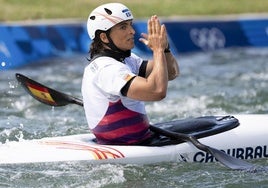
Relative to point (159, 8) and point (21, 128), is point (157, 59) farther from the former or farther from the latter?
point (159, 8)

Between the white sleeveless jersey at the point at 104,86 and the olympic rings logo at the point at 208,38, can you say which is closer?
the white sleeveless jersey at the point at 104,86

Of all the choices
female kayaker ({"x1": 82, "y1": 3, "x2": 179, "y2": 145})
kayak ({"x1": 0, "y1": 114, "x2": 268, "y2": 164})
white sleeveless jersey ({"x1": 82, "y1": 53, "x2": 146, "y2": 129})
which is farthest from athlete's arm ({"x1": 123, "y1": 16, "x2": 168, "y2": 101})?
kayak ({"x1": 0, "y1": 114, "x2": 268, "y2": 164})

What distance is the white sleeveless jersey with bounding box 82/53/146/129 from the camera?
598 cm

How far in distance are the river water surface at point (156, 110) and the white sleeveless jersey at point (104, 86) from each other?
41cm

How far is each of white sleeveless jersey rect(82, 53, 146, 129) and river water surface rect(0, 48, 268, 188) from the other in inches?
16.3

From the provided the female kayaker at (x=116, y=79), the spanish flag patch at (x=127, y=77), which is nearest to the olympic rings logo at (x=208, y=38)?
the female kayaker at (x=116, y=79)

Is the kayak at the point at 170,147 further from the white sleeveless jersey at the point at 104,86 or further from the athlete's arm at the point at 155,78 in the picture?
the athlete's arm at the point at 155,78

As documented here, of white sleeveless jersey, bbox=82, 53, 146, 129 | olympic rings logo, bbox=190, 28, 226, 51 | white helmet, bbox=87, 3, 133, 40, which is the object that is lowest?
olympic rings logo, bbox=190, 28, 226, 51

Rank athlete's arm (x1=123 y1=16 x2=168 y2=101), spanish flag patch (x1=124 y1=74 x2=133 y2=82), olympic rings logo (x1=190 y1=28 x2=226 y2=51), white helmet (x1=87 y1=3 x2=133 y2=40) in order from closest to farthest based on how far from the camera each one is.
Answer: athlete's arm (x1=123 y1=16 x2=168 y2=101) < spanish flag patch (x1=124 y1=74 x2=133 y2=82) < white helmet (x1=87 y1=3 x2=133 y2=40) < olympic rings logo (x1=190 y1=28 x2=226 y2=51)

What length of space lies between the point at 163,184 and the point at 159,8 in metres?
12.3

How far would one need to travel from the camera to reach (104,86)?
608 centimetres

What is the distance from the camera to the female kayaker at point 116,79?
19.3 feet

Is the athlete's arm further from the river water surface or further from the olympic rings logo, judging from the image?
the olympic rings logo

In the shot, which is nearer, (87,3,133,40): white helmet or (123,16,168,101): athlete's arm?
(123,16,168,101): athlete's arm
